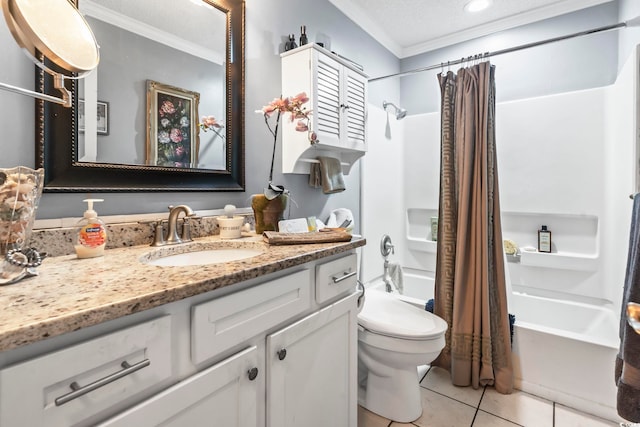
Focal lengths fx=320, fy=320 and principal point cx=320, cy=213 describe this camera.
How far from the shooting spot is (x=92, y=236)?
0.93 meters

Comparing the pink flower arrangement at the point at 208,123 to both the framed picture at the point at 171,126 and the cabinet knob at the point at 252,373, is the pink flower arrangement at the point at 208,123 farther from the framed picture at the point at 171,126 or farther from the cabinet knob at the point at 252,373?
the cabinet knob at the point at 252,373

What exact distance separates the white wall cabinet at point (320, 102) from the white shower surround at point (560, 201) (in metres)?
0.60

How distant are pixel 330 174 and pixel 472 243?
3.08 ft

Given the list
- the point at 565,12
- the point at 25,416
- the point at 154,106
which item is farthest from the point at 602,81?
the point at 25,416

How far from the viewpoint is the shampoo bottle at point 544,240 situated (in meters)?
2.38

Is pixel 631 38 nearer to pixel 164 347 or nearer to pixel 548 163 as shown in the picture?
pixel 548 163

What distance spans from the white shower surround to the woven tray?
116cm

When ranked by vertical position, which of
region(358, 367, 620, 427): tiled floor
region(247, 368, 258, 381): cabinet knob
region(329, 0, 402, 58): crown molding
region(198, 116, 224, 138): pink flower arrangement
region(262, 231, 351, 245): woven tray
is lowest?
region(358, 367, 620, 427): tiled floor

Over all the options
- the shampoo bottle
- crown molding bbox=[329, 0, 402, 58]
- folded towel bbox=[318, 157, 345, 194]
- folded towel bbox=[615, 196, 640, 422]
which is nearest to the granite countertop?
folded towel bbox=[318, 157, 345, 194]

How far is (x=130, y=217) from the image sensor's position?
3.81ft

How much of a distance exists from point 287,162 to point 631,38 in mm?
2070

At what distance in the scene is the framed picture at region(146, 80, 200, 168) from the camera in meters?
1.23

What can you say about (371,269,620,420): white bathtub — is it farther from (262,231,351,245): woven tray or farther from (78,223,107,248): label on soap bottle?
(78,223,107,248): label on soap bottle

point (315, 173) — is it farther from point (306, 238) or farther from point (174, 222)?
point (174, 222)
